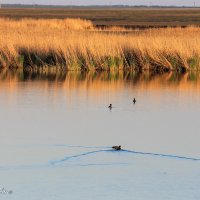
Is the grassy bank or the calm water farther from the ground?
the grassy bank

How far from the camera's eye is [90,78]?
20.8 m

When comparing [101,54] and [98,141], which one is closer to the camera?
[98,141]

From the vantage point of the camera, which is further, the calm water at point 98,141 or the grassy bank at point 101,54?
the grassy bank at point 101,54

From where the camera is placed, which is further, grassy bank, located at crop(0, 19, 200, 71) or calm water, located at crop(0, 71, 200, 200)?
grassy bank, located at crop(0, 19, 200, 71)

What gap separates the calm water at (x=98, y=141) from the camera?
29.1 ft

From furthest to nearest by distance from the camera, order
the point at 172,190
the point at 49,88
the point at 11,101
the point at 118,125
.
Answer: the point at 49,88 < the point at 11,101 < the point at 118,125 < the point at 172,190

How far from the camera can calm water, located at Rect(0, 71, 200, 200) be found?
888cm

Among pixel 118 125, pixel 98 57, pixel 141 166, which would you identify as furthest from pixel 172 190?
pixel 98 57

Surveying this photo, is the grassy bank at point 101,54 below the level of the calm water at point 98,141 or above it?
above

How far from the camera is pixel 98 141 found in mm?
11562

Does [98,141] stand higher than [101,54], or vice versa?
[101,54]

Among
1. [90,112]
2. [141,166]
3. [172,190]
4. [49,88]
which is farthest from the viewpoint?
[49,88]

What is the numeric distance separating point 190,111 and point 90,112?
1774mm

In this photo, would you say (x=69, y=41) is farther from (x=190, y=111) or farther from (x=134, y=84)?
(x=190, y=111)
